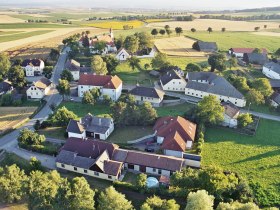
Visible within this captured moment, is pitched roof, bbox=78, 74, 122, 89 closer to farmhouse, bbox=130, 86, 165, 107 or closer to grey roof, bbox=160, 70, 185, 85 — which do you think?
farmhouse, bbox=130, 86, 165, 107

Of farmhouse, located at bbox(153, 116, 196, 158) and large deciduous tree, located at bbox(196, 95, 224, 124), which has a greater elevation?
large deciduous tree, located at bbox(196, 95, 224, 124)

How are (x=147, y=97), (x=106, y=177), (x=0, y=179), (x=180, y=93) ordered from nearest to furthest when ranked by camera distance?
1. (x=0, y=179)
2. (x=106, y=177)
3. (x=147, y=97)
4. (x=180, y=93)

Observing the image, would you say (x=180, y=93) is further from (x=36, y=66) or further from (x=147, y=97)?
(x=36, y=66)

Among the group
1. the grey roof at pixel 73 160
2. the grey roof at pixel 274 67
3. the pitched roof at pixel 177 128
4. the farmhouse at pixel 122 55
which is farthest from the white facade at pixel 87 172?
the grey roof at pixel 274 67

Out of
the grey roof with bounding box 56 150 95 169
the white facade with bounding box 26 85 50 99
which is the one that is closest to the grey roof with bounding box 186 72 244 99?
the white facade with bounding box 26 85 50 99

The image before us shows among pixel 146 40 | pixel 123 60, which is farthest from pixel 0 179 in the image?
pixel 146 40

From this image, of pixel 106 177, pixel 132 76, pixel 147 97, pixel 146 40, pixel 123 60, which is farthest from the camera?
pixel 146 40
